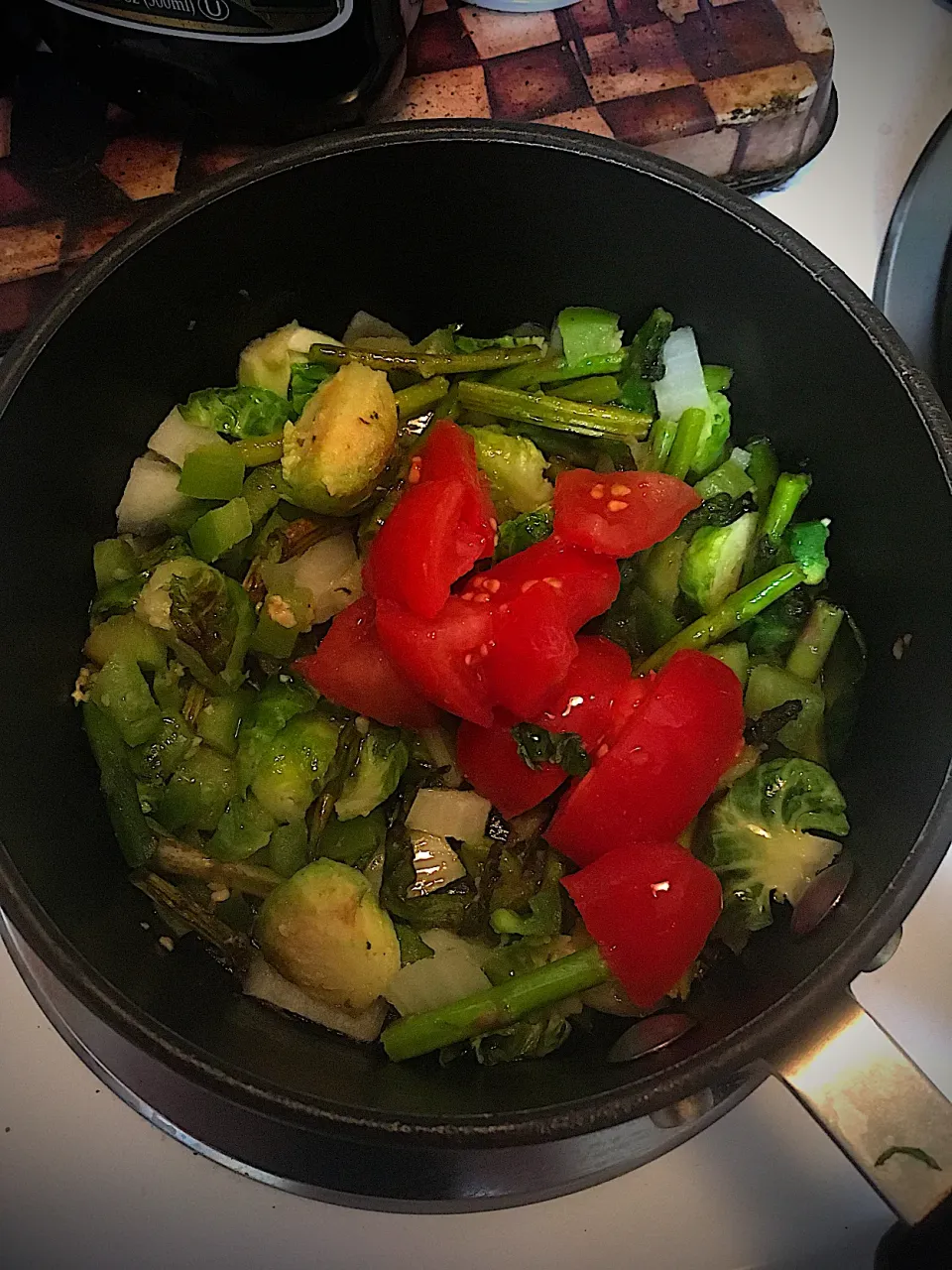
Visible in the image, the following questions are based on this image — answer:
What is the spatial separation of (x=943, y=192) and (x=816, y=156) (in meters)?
0.15

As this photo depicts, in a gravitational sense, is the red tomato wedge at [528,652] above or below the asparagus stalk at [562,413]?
Result: below

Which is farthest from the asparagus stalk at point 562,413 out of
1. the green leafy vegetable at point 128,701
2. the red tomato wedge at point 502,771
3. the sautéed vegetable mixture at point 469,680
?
the green leafy vegetable at point 128,701

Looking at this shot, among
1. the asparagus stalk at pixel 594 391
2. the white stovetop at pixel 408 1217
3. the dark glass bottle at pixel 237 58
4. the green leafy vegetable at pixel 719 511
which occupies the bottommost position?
the white stovetop at pixel 408 1217

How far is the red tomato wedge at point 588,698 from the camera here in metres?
0.88

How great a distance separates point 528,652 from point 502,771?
118 millimetres

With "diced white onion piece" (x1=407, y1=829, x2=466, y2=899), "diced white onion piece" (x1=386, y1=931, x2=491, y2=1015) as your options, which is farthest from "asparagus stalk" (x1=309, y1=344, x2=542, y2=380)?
"diced white onion piece" (x1=386, y1=931, x2=491, y2=1015)

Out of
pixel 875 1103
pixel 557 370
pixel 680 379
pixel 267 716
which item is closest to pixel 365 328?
pixel 557 370

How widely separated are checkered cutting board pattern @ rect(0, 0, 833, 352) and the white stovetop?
856 millimetres

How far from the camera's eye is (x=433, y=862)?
3.10 ft

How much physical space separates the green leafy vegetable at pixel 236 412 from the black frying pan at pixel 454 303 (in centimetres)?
4

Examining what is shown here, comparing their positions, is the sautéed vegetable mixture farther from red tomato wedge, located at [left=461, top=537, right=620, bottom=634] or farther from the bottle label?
the bottle label

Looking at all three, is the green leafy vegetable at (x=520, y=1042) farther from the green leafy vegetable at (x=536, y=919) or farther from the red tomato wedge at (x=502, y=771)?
the red tomato wedge at (x=502, y=771)

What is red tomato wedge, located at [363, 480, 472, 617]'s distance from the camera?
87 cm

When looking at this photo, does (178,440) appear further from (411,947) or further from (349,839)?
(411,947)
